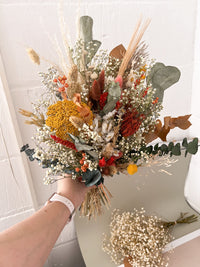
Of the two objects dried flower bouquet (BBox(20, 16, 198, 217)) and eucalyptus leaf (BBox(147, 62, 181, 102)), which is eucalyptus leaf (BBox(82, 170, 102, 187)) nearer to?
dried flower bouquet (BBox(20, 16, 198, 217))

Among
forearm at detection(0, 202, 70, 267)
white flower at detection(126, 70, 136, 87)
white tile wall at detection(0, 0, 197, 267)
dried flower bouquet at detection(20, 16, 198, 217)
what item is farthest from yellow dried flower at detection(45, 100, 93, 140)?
white tile wall at detection(0, 0, 197, 267)

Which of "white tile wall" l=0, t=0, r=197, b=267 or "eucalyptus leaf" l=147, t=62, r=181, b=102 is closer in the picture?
"eucalyptus leaf" l=147, t=62, r=181, b=102

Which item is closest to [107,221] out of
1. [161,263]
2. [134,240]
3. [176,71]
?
[134,240]

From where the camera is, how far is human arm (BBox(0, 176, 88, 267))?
52 cm

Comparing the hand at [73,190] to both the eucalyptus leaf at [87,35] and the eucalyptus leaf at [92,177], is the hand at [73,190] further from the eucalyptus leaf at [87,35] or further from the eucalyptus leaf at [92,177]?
the eucalyptus leaf at [87,35]

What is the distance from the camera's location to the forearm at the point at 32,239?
1.70 feet

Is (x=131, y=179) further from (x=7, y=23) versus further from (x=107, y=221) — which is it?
(x=7, y=23)

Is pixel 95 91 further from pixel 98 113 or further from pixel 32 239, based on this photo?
pixel 32 239

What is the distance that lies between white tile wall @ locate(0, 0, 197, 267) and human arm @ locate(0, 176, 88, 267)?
1.23 ft

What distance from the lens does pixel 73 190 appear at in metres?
0.69

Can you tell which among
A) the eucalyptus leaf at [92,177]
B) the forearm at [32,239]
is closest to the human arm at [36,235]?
the forearm at [32,239]

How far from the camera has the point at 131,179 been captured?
1.13m

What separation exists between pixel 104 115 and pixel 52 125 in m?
0.15

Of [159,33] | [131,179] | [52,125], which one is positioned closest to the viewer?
[52,125]
